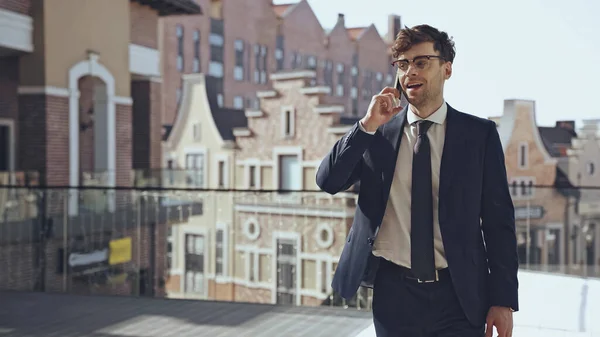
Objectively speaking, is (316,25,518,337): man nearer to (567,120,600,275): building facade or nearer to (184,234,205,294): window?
(567,120,600,275): building facade

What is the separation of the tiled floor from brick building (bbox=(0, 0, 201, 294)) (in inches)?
144

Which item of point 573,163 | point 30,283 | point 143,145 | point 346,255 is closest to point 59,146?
point 143,145

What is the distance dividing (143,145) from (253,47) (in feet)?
60.1

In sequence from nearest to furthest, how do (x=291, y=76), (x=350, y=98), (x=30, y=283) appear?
(x=30, y=283)
(x=291, y=76)
(x=350, y=98)

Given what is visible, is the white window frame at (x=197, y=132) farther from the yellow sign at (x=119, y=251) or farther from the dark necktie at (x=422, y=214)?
the dark necktie at (x=422, y=214)

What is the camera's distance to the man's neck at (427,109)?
1.68m

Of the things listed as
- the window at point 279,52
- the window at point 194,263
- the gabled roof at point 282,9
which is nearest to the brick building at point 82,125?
the window at point 279,52

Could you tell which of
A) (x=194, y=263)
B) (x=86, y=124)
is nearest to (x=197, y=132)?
(x=194, y=263)

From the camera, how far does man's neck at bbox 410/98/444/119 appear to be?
1684mm

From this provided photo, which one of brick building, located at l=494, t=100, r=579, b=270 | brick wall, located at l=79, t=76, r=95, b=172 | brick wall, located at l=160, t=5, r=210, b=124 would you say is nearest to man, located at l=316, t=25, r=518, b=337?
brick wall, located at l=79, t=76, r=95, b=172

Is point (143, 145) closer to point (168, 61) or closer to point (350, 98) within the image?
point (168, 61)

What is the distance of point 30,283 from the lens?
7.64 m

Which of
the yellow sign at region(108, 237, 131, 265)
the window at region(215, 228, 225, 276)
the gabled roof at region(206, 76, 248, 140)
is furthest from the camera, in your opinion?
Result: the window at region(215, 228, 225, 276)

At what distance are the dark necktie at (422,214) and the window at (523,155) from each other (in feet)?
107
